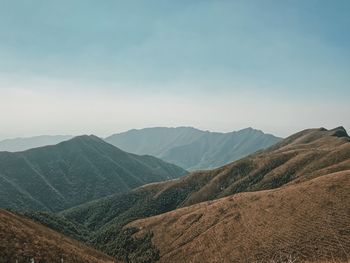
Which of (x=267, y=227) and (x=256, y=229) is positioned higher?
(x=267, y=227)

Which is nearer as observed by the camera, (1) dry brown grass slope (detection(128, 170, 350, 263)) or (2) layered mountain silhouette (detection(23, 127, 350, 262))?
(1) dry brown grass slope (detection(128, 170, 350, 263))

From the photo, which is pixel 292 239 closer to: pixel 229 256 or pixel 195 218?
pixel 229 256

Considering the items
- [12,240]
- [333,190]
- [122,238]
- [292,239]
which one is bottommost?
[122,238]

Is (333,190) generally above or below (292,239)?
above

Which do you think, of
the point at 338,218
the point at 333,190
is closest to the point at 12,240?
the point at 338,218

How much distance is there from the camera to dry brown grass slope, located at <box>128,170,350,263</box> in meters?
92.9

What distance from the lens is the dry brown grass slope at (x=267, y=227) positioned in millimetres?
92875

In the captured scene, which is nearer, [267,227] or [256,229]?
[267,227]

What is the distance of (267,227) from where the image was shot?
110688mm

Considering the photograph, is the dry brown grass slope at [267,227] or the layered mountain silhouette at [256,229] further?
the layered mountain silhouette at [256,229]

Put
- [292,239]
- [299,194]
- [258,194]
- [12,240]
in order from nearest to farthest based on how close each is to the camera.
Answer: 1. [12,240]
2. [292,239]
3. [299,194]
4. [258,194]

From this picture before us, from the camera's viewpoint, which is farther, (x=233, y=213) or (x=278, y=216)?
(x=233, y=213)

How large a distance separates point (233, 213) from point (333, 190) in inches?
1367

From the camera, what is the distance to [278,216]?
11538cm
